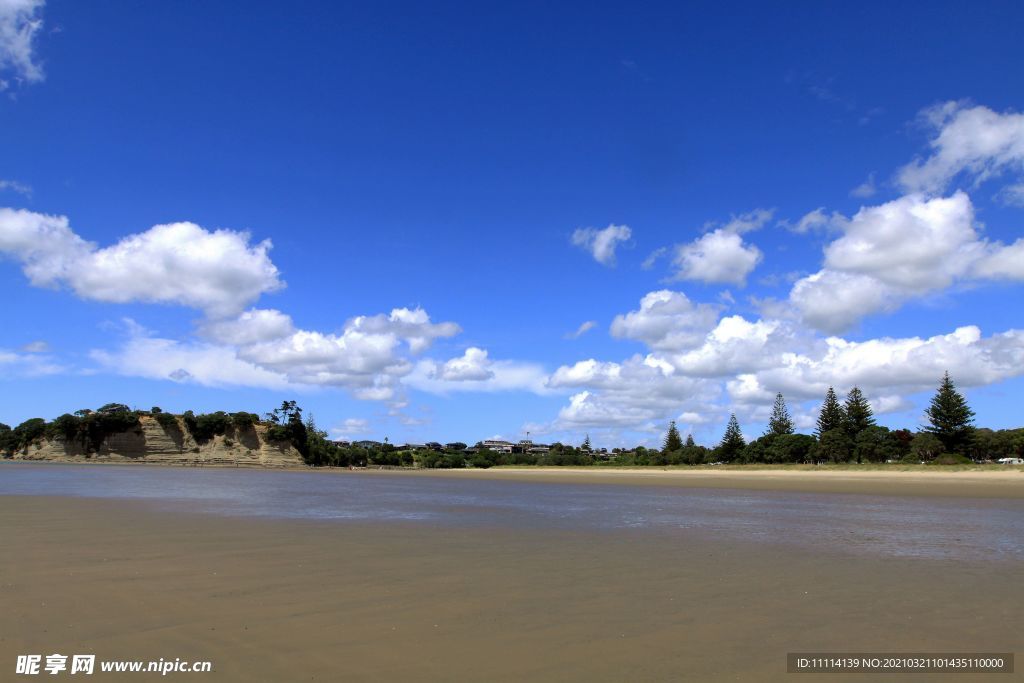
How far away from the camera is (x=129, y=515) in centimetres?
1639

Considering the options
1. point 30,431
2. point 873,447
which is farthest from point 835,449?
point 30,431

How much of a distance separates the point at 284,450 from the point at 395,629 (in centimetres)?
11863

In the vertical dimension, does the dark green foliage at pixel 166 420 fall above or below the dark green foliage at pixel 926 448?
above

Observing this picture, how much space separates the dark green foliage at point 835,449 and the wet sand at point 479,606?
85244 mm

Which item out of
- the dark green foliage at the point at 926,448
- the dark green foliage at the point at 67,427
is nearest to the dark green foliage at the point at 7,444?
the dark green foliage at the point at 67,427

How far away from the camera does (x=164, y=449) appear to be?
10481 cm

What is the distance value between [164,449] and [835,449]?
10807cm

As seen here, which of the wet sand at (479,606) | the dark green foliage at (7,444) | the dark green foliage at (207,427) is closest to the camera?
the wet sand at (479,606)

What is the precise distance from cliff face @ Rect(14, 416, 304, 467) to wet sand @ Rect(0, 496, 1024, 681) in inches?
4130

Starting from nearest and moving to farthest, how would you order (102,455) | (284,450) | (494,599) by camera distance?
(494,599)
(102,455)
(284,450)

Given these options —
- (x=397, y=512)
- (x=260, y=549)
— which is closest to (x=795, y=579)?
(x=260, y=549)

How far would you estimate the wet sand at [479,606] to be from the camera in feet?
17.6

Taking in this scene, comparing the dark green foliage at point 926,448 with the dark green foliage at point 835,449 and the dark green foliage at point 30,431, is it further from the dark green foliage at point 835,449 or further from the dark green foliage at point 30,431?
the dark green foliage at point 30,431

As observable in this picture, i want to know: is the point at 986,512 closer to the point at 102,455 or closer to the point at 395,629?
the point at 395,629
